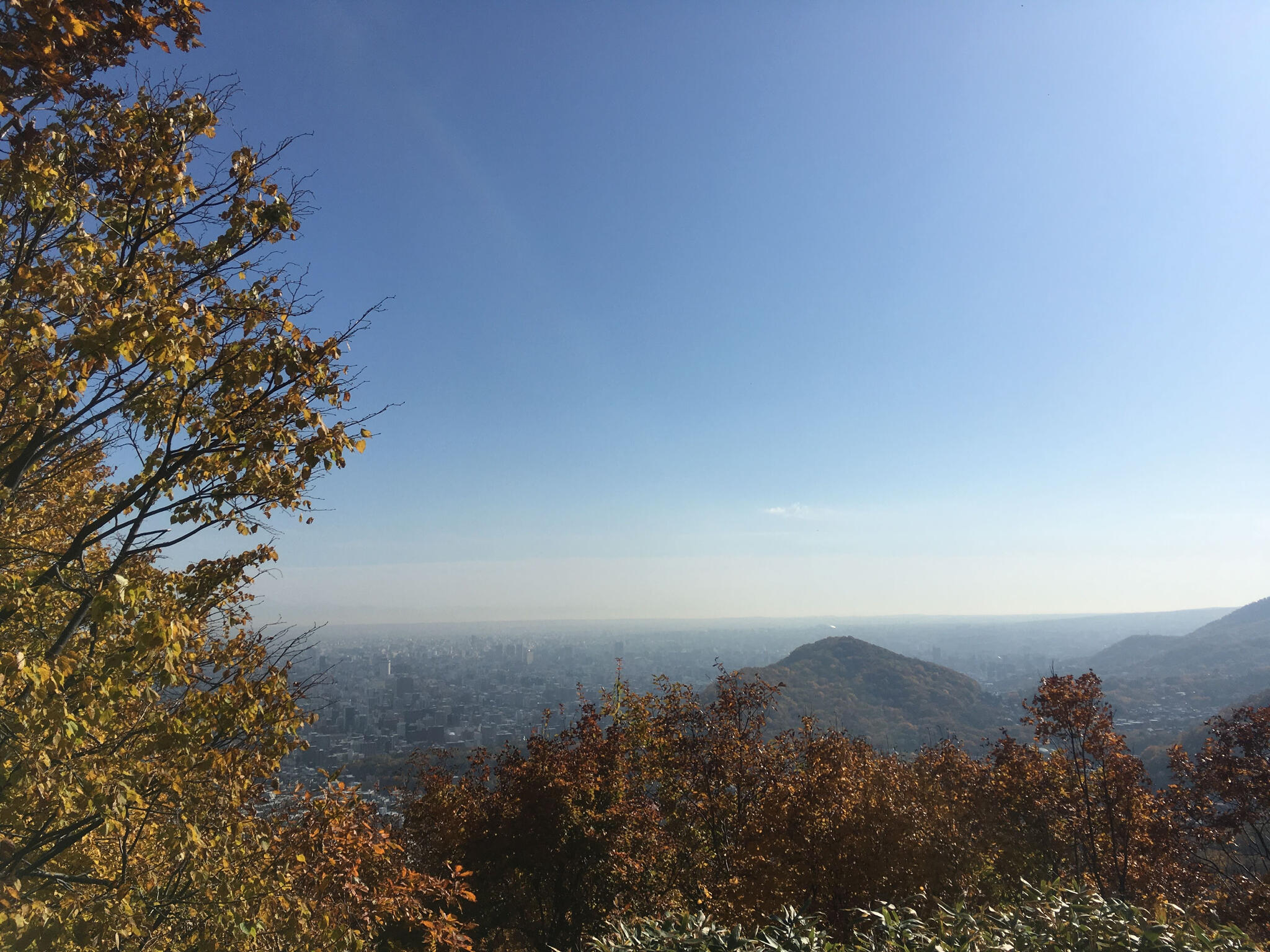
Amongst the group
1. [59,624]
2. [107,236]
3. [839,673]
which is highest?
[107,236]

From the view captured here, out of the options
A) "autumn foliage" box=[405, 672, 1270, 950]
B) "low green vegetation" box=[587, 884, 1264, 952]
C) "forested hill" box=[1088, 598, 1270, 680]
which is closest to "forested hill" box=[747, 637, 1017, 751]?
"forested hill" box=[1088, 598, 1270, 680]

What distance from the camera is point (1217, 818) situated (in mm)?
12672

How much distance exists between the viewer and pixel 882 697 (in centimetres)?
10344

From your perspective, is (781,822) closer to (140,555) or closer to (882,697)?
(140,555)

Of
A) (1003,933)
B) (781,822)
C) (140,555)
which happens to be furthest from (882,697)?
(140,555)

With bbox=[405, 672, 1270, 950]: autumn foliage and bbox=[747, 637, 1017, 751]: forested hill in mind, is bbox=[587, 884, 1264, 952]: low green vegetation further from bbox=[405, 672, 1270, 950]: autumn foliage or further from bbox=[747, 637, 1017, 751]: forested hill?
bbox=[747, 637, 1017, 751]: forested hill

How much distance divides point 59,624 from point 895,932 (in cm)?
790

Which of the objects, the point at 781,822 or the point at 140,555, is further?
the point at 781,822

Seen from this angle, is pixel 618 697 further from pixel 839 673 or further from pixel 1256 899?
pixel 839 673

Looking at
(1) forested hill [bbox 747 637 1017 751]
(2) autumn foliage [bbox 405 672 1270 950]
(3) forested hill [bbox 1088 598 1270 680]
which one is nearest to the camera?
(2) autumn foliage [bbox 405 672 1270 950]

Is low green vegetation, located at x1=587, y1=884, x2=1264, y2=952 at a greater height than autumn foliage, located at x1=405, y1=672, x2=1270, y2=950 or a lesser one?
greater

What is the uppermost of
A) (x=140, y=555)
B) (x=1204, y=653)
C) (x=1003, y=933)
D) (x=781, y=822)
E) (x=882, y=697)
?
(x=140, y=555)

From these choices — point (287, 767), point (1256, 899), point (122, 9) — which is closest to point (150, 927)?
point (122, 9)

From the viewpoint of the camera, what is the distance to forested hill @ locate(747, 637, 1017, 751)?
84750 millimetres
